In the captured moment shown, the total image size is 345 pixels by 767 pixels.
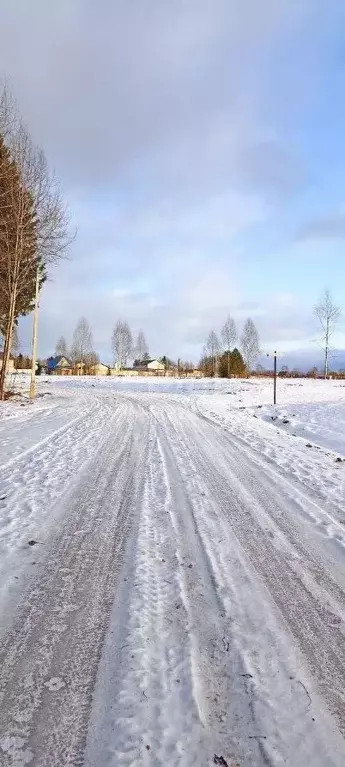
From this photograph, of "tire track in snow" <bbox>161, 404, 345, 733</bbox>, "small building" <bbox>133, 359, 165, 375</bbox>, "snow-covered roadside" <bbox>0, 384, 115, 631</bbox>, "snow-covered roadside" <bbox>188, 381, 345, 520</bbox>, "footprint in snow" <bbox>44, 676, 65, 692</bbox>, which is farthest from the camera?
"small building" <bbox>133, 359, 165, 375</bbox>

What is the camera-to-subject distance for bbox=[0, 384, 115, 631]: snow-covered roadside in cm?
378

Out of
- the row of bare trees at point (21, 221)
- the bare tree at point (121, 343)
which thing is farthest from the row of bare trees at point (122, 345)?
the row of bare trees at point (21, 221)

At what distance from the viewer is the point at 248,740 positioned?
80.2 inches

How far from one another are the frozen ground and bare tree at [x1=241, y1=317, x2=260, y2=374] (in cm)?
6739

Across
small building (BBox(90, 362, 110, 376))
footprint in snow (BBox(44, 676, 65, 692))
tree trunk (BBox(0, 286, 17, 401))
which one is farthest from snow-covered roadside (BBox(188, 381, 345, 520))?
small building (BBox(90, 362, 110, 376))

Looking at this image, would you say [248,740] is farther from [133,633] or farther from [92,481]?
[92,481]

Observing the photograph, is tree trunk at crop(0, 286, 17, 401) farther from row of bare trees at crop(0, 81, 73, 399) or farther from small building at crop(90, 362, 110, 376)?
small building at crop(90, 362, 110, 376)

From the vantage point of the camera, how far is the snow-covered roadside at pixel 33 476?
378 cm

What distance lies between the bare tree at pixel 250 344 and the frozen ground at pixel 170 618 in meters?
67.4

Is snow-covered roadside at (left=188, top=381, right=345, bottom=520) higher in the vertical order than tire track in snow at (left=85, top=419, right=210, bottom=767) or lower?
higher

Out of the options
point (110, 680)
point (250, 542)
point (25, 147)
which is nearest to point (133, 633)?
point (110, 680)

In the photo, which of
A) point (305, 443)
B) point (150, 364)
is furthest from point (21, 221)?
point (150, 364)

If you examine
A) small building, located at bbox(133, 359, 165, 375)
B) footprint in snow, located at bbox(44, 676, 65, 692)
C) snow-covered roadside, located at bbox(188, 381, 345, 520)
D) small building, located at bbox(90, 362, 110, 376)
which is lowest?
footprint in snow, located at bbox(44, 676, 65, 692)

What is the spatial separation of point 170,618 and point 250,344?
7247 centimetres
